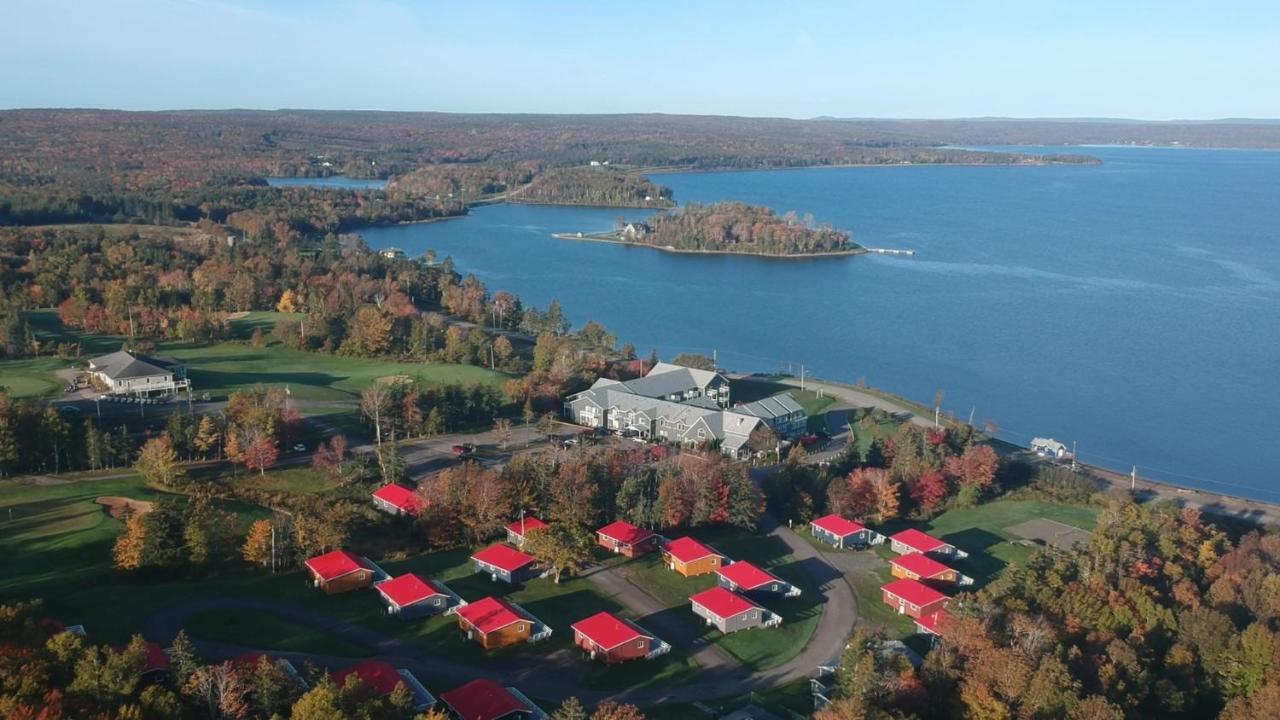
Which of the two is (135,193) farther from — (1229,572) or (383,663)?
(1229,572)

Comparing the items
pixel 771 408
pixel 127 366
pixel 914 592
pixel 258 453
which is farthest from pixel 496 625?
pixel 127 366

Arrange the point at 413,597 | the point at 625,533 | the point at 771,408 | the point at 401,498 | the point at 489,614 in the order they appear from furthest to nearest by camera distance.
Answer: the point at 771,408
the point at 401,498
the point at 625,533
the point at 413,597
the point at 489,614

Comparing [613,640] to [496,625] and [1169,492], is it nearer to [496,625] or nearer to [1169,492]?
[496,625]

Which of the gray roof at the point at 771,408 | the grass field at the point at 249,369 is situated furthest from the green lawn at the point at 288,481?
the gray roof at the point at 771,408

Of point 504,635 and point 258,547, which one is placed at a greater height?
point 258,547

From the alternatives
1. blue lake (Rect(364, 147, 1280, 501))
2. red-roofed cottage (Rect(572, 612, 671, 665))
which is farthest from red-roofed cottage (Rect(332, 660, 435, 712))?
blue lake (Rect(364, 147, 1280, 501))

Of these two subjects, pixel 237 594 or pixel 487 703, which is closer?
pixel 487 703
